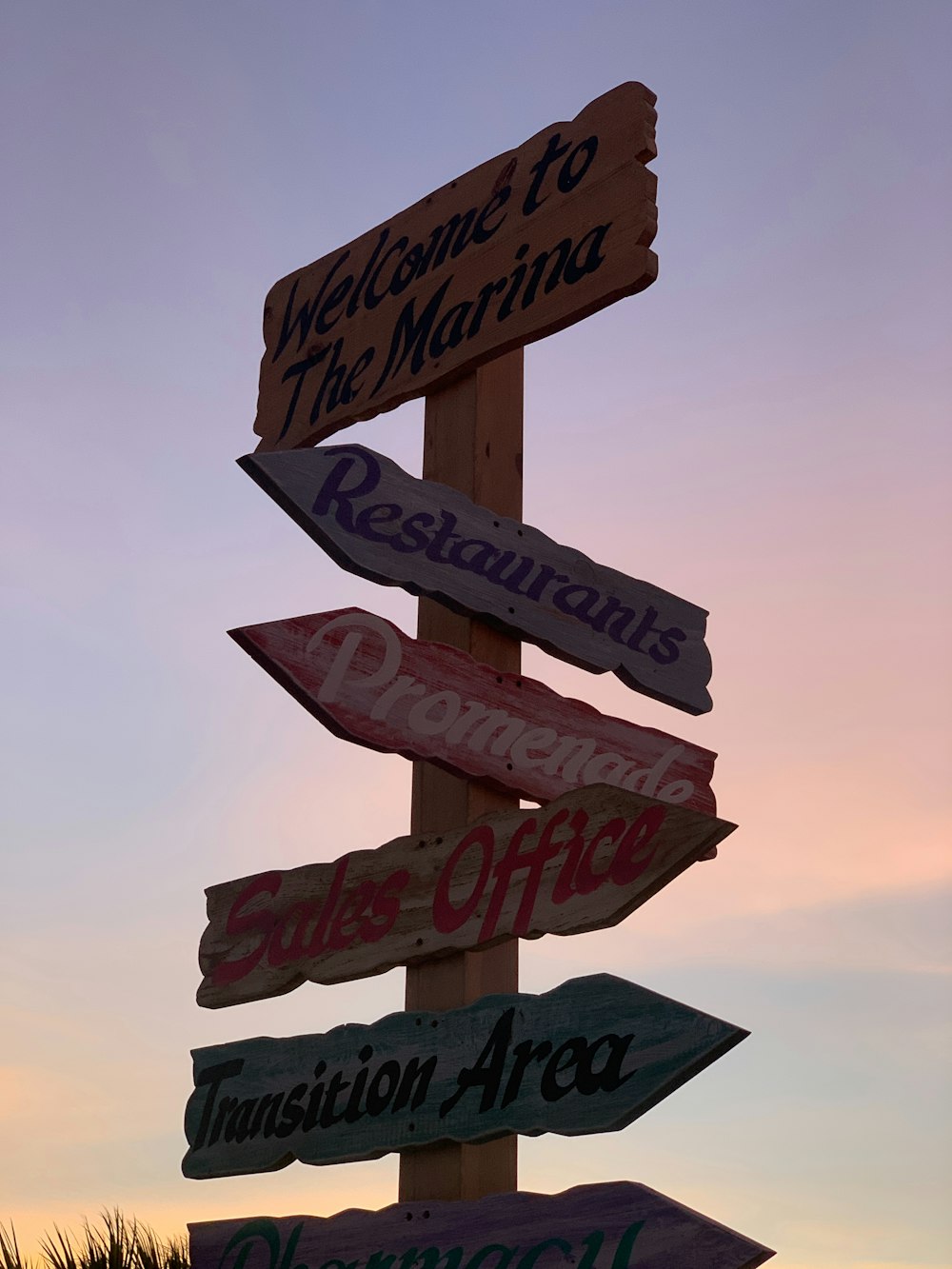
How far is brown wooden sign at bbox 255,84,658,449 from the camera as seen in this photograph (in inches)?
212

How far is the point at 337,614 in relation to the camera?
15.9 feet

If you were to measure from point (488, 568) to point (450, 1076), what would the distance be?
1.66 meters

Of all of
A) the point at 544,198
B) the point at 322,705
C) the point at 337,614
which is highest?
the point at 544,198

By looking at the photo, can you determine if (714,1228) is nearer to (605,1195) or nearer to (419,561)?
(605,1195)

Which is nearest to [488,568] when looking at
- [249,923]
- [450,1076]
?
[249,923]

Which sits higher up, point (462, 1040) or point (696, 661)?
point (696, 661)

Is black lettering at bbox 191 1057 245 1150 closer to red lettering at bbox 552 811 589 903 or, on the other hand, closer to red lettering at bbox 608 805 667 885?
red lettering at bbox 552 811 589 903

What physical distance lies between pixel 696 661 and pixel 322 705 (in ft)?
4.95

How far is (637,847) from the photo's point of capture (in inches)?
171

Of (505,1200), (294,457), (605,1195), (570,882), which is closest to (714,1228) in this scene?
(605,1195)

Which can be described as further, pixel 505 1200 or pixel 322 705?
pixel 322 705

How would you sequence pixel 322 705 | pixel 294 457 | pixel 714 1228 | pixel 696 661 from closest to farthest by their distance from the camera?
pixel 714 1228 → pixel 322 705 → pixel 294 457 → pixel 696 661

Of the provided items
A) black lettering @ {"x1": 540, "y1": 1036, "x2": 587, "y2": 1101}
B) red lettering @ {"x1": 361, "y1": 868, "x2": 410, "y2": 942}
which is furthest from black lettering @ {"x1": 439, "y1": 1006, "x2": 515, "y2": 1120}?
red lettering @ {"x1": 361, "y1": 868, "x2": 410, "y2": 942}

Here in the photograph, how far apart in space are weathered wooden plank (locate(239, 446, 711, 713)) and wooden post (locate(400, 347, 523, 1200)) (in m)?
0.18
